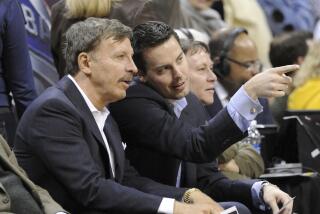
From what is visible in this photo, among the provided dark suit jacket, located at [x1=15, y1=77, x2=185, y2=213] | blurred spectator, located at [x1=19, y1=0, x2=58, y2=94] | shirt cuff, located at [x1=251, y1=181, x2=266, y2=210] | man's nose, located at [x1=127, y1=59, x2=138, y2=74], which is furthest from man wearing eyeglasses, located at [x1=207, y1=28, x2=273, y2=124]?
dark suit jacket, located at [x1=15, y1=77, x2=185, y2=213]

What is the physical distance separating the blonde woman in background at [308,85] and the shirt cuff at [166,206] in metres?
3.04

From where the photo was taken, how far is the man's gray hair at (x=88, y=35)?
4016mm

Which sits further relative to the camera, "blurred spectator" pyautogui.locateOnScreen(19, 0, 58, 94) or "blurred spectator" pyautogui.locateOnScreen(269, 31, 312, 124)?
"blurred spectator" pyautogui.locateOnScreen(269, 31, 312, 124)

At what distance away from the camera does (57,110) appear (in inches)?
150

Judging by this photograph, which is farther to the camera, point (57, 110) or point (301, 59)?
point (301, 59)

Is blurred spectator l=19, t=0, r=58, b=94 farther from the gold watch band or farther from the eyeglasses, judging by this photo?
the gold watch band

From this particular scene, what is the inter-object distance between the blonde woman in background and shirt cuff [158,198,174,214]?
304 cm

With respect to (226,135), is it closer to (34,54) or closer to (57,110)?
(57,110)

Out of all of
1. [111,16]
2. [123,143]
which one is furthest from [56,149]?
[111,16]

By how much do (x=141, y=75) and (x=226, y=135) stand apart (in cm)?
57

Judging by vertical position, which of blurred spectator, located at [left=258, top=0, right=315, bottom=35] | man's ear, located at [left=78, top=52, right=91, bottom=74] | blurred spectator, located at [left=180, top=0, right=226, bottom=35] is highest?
man's ear, located at [left=78, top=52, right=91, bottom=74]

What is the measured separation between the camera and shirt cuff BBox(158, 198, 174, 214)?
3.75m

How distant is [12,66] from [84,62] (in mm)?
712

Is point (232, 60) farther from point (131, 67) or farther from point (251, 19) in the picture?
point (131, 67)
